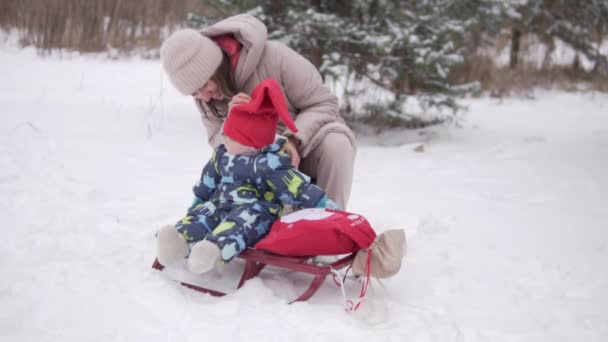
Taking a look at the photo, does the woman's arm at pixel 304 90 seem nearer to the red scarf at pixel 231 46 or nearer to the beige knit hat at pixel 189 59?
the red scarf at pixel 231 46

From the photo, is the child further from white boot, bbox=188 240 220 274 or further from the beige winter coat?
the beige winter coat

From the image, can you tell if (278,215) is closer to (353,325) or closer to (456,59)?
(353,325)

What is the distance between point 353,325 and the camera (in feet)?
5.78

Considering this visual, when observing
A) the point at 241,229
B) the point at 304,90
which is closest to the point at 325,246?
the point at 241,229

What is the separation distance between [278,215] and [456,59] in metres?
2.69

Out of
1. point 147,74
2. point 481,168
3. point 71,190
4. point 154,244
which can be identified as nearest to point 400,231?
point 154,244

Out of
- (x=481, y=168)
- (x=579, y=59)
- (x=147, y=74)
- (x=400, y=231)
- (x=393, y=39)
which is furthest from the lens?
(x=579, y=59)


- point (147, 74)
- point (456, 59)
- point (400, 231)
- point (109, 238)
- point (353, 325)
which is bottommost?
point (147, 74)

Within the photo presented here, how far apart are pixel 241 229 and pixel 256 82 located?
789 millimetres

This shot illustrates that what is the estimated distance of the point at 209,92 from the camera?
2.32 metres

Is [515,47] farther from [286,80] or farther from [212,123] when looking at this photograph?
[212,123]

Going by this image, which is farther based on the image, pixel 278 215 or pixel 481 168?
pixel 481 168

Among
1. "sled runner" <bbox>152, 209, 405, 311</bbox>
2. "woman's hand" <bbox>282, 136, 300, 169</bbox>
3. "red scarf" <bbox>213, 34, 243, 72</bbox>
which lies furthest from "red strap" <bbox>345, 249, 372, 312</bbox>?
"red scarf" <bbox>213, 34, 243, 72</bbox>

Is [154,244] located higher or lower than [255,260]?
lower
